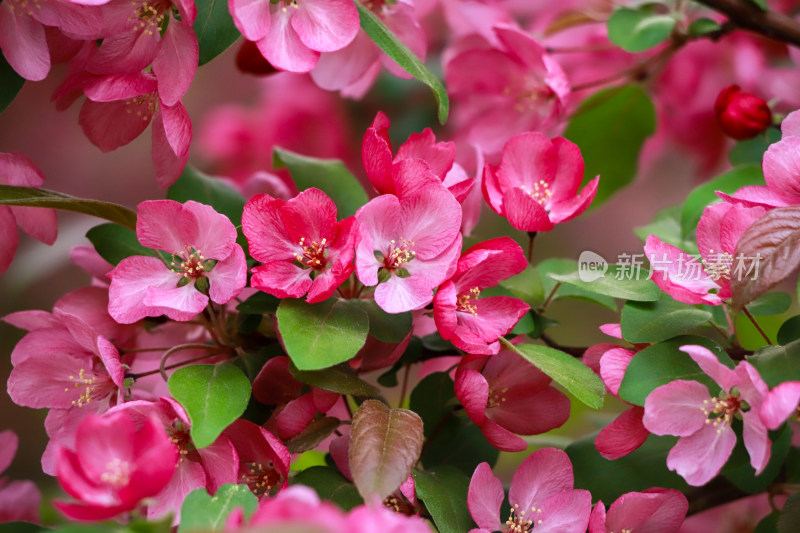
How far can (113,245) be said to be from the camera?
27.1 inches

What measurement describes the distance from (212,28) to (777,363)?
0.51 metres

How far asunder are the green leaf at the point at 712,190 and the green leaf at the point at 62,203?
0.52 meters

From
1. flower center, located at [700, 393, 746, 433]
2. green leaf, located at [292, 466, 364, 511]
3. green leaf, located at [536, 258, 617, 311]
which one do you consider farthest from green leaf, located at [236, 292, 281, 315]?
flower center, located at [700, 393, 746, 433]

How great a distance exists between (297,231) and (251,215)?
4 cm

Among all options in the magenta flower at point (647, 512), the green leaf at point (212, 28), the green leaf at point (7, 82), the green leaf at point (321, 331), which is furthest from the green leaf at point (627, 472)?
the green leaf at point (7, 82)

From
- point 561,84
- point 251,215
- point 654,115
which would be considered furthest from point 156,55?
point 654,115

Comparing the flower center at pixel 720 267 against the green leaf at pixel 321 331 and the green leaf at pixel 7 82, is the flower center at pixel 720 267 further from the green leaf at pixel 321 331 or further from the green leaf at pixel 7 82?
the green leaf at pixel 7 82

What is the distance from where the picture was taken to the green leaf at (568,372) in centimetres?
57

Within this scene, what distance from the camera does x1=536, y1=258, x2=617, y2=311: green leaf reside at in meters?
0.71

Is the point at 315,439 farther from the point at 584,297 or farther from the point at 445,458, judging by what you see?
the point at 584,297

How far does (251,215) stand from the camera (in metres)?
0.58

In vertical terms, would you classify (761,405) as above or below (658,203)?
above

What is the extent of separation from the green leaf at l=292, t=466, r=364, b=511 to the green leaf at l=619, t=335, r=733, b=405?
0.22 metres

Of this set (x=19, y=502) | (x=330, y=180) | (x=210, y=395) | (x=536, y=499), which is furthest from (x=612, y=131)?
(x=19, y=502)
